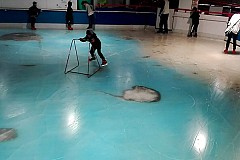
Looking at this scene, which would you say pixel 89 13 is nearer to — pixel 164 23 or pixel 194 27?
pixel 164 23

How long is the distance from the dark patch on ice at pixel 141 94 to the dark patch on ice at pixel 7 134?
6.36 ft

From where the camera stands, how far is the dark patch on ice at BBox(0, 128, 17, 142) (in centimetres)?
308

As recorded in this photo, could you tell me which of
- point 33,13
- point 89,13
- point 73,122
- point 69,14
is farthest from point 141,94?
point 33,13

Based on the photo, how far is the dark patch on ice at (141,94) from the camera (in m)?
4.49

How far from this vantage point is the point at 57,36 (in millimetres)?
10211

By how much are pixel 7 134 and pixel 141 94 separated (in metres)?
2.39

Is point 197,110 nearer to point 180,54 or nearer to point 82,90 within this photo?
point 82,90

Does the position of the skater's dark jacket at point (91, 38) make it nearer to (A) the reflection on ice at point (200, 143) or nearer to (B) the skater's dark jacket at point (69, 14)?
(A) the reflection on ice at point (200, 143)

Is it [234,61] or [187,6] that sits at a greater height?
[187,6]

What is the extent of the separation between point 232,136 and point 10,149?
9.15ft

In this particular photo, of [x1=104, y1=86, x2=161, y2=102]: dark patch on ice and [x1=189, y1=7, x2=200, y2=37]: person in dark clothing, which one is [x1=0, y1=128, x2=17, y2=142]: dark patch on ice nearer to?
[x1=104, y1=86, x2=161, y2=102]: dark patch on ice

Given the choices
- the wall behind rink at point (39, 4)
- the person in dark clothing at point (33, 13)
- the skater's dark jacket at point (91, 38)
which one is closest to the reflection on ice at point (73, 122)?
the skater's dark jacket at point (91, 38)

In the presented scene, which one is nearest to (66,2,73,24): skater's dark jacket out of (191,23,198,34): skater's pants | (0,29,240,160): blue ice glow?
(191,23,198,34): skater's pants

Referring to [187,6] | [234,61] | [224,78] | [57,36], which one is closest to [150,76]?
[224,78]
